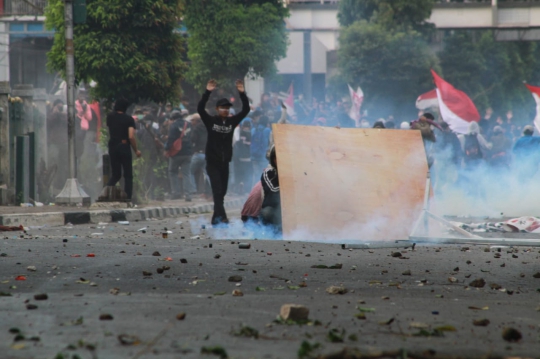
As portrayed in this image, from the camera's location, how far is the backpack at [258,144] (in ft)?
78.5

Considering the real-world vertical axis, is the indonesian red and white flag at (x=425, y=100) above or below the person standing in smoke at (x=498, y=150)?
above

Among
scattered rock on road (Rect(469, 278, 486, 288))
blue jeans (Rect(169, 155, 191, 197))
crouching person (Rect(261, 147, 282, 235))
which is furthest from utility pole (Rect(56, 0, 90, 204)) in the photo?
scattered rock on road (Rect(469, 278, 486, 288))

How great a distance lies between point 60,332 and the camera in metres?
4.98

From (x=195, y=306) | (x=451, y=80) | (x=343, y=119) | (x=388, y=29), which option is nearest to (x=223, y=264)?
(x=195, y=306)

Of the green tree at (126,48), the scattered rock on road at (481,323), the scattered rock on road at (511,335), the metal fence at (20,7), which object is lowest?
the scattered rock on road at (481,323)

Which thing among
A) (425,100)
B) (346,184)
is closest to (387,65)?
(425,100)

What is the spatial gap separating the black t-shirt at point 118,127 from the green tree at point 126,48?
3030 millimetres

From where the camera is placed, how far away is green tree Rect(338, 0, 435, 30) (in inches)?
1678

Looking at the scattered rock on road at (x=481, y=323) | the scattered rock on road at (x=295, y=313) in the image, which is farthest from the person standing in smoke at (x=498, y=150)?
the scattered rock on road at (x=295, y=313)

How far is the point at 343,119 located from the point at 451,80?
14.9 meters

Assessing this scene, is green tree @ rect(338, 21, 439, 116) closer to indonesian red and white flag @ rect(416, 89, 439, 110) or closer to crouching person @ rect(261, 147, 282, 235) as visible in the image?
indonesian red and white flag @ rect(416, 89, 439, 110)

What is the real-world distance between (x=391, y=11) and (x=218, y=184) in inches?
1254

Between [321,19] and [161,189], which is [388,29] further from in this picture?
[161,189]

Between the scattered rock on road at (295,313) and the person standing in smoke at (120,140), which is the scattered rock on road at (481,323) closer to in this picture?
the scattered rock on road at (295,313)
